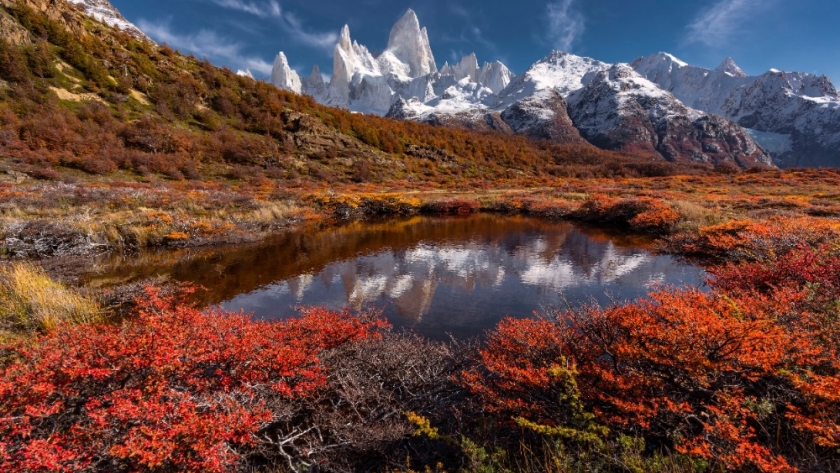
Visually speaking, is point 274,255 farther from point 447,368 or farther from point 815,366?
point 815,366

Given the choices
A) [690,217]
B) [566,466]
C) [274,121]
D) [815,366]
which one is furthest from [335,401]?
[274,121]

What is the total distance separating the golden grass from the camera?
8.87 m

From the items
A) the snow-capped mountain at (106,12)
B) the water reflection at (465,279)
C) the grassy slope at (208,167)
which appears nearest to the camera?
the water reflection at (465,279)

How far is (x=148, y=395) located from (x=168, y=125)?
60.5 meters

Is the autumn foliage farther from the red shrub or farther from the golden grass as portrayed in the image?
the golden grass

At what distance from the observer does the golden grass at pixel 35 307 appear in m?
8.87

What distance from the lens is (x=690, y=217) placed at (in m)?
23.9

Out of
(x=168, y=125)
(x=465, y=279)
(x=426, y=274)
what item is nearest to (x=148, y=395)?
(x=465, y=279)

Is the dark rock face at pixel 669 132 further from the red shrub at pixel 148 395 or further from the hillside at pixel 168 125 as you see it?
the red shrub at pixel 148 395

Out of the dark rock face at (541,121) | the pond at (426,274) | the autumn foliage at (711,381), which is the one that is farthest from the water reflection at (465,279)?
the dark rock face at (541,121)

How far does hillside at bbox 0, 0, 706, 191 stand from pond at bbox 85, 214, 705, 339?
2863 centimetres

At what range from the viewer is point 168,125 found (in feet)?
169

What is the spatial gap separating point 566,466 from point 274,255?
1848 centimetres

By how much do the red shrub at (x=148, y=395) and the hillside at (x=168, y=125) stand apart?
131 ft
